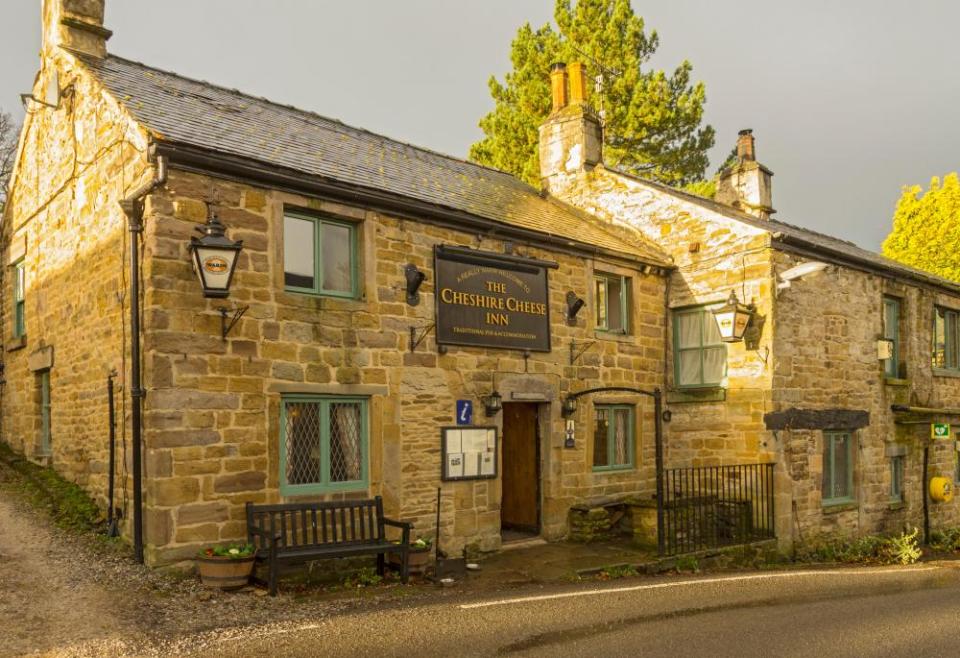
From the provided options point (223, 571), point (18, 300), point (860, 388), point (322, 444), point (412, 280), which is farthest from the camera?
point (860, 388)

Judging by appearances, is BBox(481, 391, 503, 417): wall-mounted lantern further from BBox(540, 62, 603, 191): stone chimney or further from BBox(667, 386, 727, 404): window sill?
BBox(540, 62, 603, 191): stone chimney

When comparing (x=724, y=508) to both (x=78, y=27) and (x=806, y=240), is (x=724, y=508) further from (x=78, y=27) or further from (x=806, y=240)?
(x=78, y=27)

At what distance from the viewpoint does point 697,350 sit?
1458 cm

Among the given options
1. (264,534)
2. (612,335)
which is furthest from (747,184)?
(264,534)

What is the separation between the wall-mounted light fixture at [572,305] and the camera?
42.6 feet

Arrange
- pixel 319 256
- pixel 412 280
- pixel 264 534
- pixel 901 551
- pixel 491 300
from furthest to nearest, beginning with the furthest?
1. pixel 901 551
2. pixel 491 300
3. pixel 412 280
4. pixel 319 256
5. pixel 264 534

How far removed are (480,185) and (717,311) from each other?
15.4 ft

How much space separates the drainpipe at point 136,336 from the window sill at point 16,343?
5662mm

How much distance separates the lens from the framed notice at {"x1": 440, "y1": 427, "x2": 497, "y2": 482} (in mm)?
11195

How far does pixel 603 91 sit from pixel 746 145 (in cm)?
876

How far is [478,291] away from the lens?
11.8 meters

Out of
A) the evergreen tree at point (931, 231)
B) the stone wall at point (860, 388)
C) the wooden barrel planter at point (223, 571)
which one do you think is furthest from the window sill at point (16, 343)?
the evergreen tree at point (931, 231)

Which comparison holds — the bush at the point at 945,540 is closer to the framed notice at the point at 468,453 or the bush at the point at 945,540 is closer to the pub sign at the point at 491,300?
the pub sign at the point at 491,300

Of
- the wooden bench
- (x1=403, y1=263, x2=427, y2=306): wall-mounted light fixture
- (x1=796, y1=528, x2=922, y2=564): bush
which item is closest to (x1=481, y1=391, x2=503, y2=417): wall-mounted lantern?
(x1=403, y1=263, x2=427, y2=306): wall-mounted light fixture
